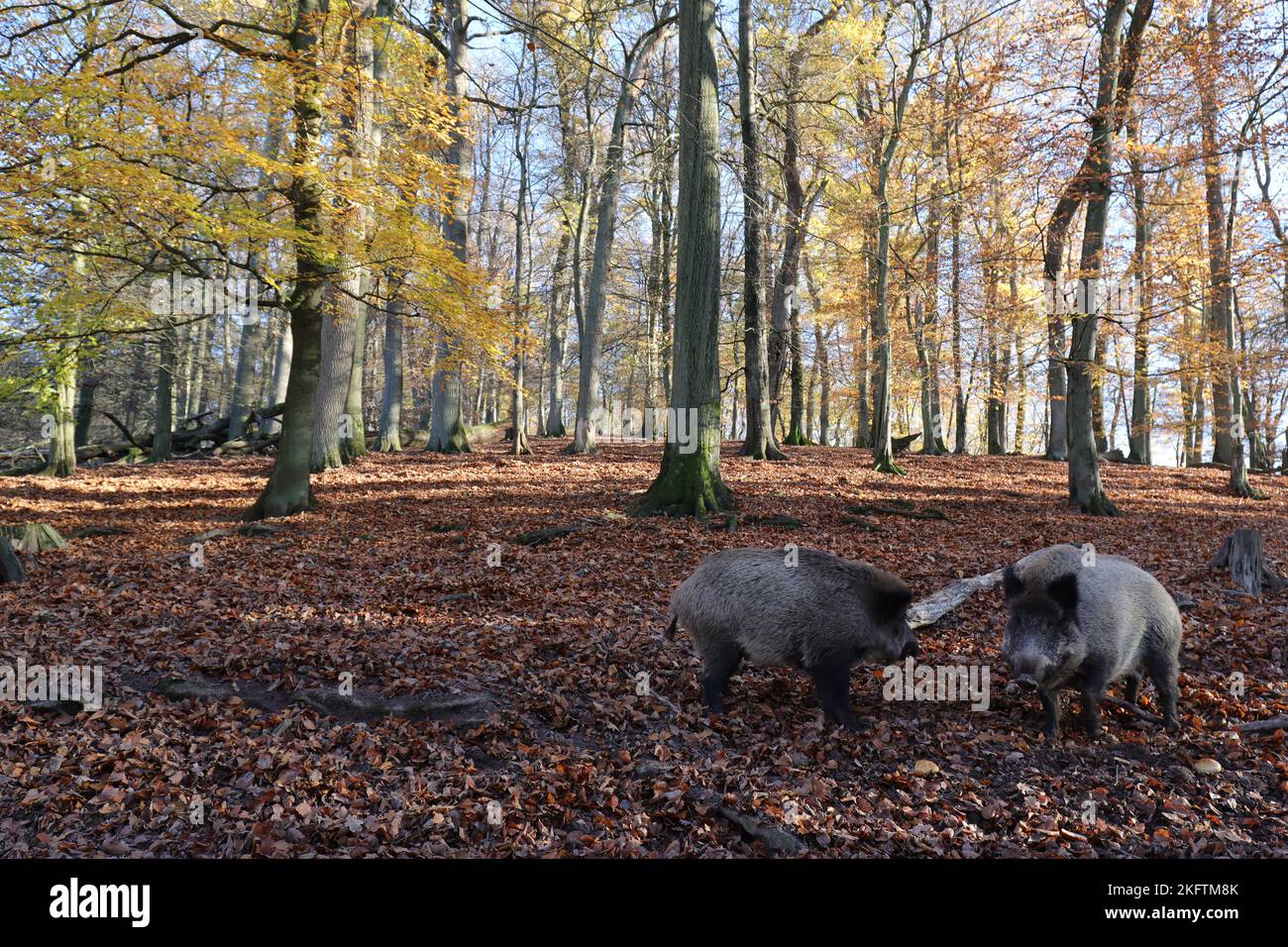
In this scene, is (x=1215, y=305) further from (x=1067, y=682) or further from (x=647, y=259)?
(x=647, y=259)

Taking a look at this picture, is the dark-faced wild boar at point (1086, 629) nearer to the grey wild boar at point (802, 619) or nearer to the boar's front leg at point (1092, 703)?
the boar's front leg at point (1092, 703)

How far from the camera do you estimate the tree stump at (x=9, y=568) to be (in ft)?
25.9

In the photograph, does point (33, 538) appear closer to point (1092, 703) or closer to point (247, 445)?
point (1092, 703)

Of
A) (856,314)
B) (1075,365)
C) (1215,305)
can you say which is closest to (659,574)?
(1075,365)

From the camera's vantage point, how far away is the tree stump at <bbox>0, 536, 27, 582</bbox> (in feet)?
25.9

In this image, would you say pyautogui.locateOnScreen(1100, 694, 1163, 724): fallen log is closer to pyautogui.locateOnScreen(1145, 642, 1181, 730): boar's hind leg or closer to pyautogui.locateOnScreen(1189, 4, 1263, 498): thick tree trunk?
pyautogui.locateOnScreen(1145, 642, 1181, 730): boar's hind leg

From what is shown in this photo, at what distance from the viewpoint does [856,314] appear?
92.4 feet

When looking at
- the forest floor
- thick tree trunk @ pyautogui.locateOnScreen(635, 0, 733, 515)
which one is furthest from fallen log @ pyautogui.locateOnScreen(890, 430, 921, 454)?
thick tree trunk @ pyautogui.locateOnScreen(635, 0, 733, 515)

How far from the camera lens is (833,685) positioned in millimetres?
4902

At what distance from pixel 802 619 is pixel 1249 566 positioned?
6.75m

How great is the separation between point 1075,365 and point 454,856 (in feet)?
45.8

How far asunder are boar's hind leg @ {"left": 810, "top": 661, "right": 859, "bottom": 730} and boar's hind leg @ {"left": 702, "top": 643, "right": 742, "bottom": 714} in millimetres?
591

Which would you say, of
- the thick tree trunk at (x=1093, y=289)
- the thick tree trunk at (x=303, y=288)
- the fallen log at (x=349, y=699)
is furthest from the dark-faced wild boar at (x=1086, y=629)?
the thick tree trunk at (x=303, y=288)

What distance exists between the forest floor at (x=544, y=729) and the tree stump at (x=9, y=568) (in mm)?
274
